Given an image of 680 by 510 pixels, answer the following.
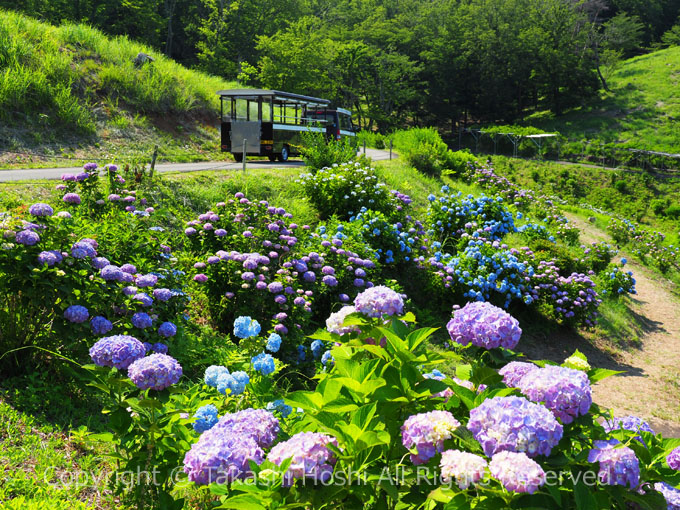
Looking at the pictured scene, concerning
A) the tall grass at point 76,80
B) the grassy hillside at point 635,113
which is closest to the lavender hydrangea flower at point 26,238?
the tall grass at point 76,80

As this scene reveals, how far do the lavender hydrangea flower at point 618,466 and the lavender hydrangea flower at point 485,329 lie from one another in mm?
542

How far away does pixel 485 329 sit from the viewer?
202 cm

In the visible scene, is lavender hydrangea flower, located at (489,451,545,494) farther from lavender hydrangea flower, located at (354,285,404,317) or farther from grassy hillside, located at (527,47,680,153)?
grassy hillside, located at (527,47,680,153)

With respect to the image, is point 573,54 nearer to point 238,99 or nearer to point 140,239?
point 238,99

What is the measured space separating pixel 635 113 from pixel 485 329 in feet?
201

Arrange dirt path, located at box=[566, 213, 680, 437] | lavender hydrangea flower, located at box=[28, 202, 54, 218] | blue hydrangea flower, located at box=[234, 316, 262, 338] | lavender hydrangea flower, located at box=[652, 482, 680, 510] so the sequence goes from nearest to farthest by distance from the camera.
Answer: lavender hydrangea flower, located at box=[652, 482, 680, 510], blue hydrangea flower, located at box=[234, 316, 262, 338], lavender hydrangea flower, located at box=[28, 202, 54, 218], dirt path, located at box=[566, 213, 680, 437]

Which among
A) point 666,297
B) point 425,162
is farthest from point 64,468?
point 666,297

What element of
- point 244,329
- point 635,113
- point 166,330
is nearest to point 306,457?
point 244,329

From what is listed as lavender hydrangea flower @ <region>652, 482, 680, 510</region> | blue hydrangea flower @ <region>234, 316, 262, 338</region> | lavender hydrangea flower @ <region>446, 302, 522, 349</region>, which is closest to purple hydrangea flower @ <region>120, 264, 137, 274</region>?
blue hydrangea flower @ <region>234, 316, 262, 338</region>

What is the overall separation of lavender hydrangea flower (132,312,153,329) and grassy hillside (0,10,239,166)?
938cm

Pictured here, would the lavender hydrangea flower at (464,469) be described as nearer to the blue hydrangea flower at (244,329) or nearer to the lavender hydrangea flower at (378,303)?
the lavender hydrangea flower at (378,303)

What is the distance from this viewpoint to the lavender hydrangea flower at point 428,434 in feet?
5.05

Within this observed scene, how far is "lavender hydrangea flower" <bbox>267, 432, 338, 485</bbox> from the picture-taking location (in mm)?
1467

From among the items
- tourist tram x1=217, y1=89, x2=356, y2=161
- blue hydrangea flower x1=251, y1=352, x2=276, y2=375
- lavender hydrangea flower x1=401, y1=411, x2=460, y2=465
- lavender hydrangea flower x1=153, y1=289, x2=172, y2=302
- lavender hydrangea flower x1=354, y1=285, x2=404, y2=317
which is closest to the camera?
lavender hydrangea flower x1=401, y1=411, x2=460, y2=465
